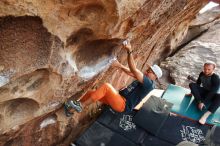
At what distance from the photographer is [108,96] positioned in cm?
537

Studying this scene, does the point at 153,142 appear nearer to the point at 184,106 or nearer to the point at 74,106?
the point at 184,106

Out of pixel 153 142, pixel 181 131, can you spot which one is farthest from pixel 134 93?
pixel 181 131

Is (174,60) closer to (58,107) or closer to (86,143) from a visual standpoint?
(86,143)

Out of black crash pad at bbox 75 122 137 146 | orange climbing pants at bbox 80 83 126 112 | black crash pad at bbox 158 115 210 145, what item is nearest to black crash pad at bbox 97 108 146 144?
black crash pad at bbox 75 122 137 146

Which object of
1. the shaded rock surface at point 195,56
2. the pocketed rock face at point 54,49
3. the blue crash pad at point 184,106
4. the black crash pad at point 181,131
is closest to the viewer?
the pocketed rock face at point 54,49

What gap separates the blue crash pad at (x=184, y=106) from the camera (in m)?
5.83

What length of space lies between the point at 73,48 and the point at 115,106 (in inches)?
70.0

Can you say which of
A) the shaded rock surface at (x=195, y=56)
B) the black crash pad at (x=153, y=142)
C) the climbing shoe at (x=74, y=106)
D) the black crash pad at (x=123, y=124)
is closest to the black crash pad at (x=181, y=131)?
the black crash pad at (x=153, y=142)

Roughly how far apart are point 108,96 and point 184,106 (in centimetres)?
160

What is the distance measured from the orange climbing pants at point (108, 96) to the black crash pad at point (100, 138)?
2.10ft

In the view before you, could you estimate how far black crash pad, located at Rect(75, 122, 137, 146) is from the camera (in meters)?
5.89

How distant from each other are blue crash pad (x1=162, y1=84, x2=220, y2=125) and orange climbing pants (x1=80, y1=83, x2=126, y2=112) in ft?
3.80

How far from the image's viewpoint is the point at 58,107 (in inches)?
187

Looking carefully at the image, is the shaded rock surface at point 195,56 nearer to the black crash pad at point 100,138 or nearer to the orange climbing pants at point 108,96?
the black crash pad at point 100,138
